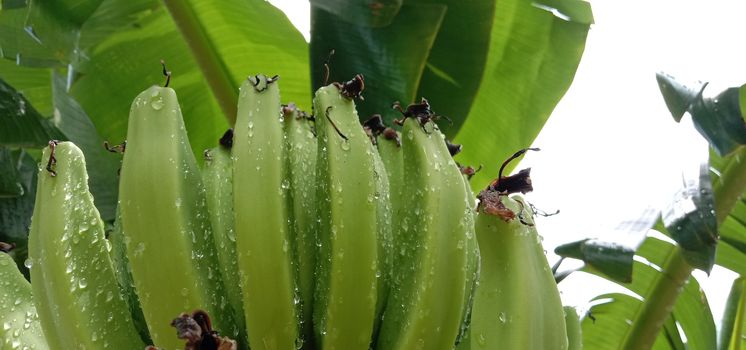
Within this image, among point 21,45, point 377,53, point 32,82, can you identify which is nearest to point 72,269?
point 377,53

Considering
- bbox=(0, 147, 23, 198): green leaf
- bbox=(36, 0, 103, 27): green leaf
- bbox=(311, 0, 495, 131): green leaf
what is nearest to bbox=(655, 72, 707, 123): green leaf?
bbox=(311, 0, 495, 131): green leaf

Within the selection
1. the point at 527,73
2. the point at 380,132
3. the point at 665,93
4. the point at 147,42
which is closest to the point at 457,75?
the point at 527,73

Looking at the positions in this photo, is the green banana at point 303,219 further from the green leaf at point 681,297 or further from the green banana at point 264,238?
the green leaf at point 681,297

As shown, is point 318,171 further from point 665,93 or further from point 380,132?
point 665,93

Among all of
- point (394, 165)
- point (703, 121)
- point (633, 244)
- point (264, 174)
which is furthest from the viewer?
point (703, 121)

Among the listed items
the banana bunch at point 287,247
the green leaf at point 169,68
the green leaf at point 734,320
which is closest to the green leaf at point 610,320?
the green leaf at point 734,320

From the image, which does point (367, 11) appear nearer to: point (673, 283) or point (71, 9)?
point (71, 9)
